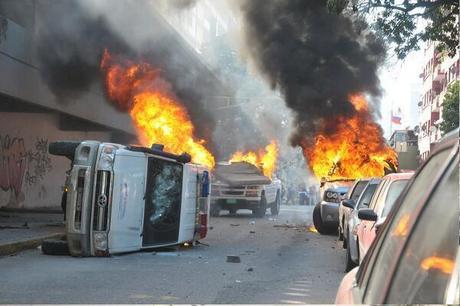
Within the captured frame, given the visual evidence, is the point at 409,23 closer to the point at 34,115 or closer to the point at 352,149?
the point at 352,149

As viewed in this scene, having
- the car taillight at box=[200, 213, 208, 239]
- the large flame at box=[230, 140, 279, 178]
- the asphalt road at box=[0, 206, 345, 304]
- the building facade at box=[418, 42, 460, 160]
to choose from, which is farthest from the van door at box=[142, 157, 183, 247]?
the building facade at box=[418, 42, 460, 160]

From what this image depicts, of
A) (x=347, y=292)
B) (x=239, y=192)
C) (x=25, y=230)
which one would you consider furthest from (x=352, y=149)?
(x=347, y=292)

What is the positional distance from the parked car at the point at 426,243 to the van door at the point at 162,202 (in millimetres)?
7057

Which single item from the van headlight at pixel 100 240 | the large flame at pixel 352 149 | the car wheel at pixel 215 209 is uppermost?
the large flame at pixel 352 149

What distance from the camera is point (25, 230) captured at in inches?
463

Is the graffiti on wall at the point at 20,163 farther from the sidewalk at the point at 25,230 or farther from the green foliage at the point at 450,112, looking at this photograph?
the green foliage at the point at 450,112

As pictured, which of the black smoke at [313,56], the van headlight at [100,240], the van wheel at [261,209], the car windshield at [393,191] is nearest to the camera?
the car windshield at [393,191]

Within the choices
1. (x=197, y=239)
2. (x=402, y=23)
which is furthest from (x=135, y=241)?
(x=402, y=23)

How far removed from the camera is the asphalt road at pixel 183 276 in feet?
20.2

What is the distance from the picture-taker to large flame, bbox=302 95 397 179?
16156 millimetres

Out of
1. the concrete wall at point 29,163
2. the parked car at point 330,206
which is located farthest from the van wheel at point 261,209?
the concrete wall at point 29,163

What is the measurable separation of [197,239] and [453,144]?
8996mm

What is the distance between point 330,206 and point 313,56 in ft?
25.2

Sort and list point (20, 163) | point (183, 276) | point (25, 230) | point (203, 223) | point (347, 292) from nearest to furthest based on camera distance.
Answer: point (347, 292)
point (183, 276)
point (203, 223)
point (25, 230)
point (20, 163)
